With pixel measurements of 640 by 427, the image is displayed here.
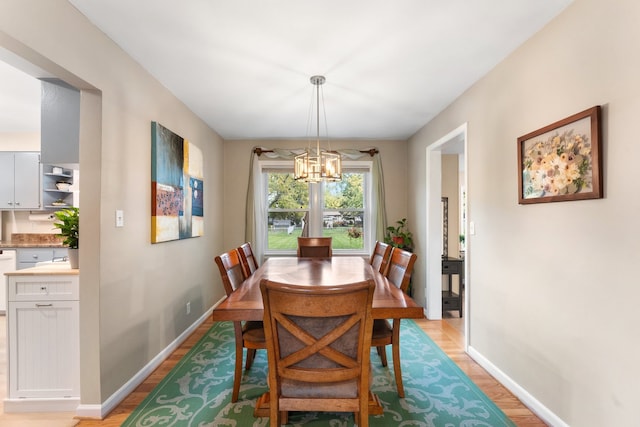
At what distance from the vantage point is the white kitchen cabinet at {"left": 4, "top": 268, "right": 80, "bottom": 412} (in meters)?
1.97

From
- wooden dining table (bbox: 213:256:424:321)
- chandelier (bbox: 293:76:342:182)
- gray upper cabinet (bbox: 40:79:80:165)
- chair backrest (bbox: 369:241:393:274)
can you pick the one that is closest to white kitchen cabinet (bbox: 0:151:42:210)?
gray upper cabinet (bbox: 40:79:80:165)

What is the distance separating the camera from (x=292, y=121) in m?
3.88

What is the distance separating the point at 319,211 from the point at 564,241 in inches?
133

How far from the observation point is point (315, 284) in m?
2.11

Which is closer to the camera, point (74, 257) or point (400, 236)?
point (74, 257)

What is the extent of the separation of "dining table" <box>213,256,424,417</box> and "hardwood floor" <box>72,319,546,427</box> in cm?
88

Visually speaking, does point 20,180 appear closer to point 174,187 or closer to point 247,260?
point 174,187

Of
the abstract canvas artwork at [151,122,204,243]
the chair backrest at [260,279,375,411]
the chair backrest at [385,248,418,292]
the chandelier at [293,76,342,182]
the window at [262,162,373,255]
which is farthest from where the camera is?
the window at [262,162,373,255]

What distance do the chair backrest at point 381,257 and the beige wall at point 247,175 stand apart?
1.69 m

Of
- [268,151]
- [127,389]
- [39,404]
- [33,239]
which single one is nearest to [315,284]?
[127,389]

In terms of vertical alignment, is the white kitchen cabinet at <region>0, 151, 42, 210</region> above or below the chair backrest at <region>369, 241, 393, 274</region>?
above

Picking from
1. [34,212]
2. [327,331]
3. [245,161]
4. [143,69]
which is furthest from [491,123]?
[34,212]

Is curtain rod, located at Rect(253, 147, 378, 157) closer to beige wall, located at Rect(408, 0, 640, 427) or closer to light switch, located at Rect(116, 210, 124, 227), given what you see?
beige wall, located at Rect(408, 0, 640, 427)

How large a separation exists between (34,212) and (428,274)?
216 inches
